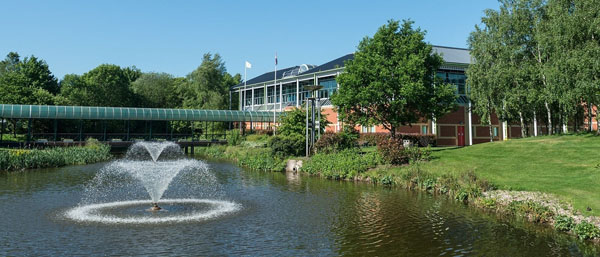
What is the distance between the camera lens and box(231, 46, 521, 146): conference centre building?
47406 millimetres

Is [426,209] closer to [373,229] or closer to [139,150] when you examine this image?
[373,229]

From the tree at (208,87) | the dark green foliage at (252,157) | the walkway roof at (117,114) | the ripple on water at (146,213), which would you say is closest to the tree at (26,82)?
the walkway roof at (117,114)

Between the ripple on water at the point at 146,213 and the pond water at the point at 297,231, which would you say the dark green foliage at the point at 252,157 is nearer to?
the pond water at the point at 297,231

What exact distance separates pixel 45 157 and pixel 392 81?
2865 cm

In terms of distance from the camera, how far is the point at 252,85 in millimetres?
76688

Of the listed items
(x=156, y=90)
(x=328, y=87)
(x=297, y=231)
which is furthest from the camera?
(x=156, y=90)

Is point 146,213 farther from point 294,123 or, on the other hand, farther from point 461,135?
point 461,135

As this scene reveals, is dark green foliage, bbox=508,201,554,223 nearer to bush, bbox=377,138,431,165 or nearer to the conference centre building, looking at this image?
bush, bbox=377,138,431,165

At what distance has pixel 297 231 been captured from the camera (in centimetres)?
1447

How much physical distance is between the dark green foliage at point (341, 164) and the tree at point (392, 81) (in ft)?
13.5

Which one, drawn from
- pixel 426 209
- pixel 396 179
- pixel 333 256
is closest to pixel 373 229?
pixel 333 256

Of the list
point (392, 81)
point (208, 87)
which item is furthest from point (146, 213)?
point (208, 87)

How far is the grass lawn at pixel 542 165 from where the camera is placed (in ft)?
59.6

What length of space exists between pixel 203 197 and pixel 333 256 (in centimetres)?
1125
